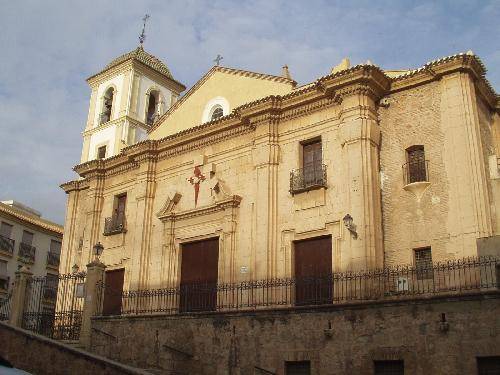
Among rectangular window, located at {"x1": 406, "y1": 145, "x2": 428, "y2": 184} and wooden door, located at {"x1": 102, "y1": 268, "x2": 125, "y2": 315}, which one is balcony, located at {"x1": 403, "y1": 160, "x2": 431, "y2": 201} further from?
wooden door, located at {"x1": 102, "y1": 268, "x2": 125, "y2": 315}

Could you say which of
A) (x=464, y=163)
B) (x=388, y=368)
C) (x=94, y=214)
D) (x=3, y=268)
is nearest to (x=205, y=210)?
(x=94, y=214)

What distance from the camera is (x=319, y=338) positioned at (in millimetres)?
13328

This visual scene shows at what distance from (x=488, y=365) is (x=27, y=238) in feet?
112

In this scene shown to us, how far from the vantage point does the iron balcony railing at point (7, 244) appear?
122ft

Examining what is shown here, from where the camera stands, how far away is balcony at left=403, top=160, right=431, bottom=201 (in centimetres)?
1633

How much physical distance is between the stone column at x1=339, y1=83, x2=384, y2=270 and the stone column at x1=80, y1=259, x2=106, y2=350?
24.2ft

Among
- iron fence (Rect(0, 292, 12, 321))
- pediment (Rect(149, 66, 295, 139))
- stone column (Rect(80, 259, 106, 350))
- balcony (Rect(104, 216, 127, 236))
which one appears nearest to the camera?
stone column (Rect(80, 259, 106, 350))

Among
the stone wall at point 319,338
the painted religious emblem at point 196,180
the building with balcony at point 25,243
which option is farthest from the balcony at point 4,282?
the stone wall at point 319,338

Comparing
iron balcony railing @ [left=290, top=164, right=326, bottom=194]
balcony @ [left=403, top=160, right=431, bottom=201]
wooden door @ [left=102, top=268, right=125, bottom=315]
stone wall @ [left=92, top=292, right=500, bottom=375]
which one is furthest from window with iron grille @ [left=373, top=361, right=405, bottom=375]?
wooden door @ [left=102, top=268, right=125, bottom=315]

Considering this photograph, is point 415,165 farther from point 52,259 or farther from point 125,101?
point 52,259

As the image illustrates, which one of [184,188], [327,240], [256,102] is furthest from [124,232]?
[327,240]

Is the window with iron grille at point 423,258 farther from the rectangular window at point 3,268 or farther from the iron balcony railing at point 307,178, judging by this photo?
the rectangular window at point 3,268

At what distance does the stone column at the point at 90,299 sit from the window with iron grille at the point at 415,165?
9465 mm

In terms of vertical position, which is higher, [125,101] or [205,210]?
[125,101]
